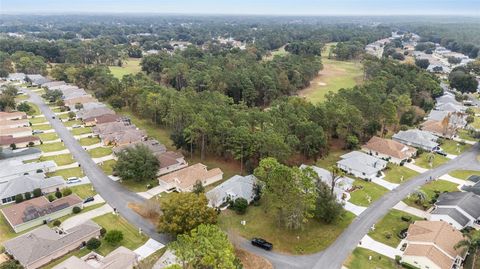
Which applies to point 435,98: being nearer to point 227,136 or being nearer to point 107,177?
point 227,136

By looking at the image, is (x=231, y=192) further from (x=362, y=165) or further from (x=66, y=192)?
(x=362, y=165)

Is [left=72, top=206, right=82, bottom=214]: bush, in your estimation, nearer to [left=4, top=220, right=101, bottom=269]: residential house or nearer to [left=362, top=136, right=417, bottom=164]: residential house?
[left=4, top=220, right=101, bottom=269]: residential house

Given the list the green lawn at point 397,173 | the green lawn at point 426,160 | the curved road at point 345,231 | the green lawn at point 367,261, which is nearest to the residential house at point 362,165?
the green lawn at point 397,173

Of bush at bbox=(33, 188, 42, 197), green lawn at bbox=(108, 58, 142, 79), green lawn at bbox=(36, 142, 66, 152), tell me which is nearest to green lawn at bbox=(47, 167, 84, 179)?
bush at bbox=(33, 188, 42, 197)

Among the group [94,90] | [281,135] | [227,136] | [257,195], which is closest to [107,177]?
[227,136]

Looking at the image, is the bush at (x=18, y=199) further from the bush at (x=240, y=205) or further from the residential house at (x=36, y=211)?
the bush at (x=240, y=205)

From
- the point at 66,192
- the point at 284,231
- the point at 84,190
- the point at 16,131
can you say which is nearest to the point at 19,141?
the point at 16,131
